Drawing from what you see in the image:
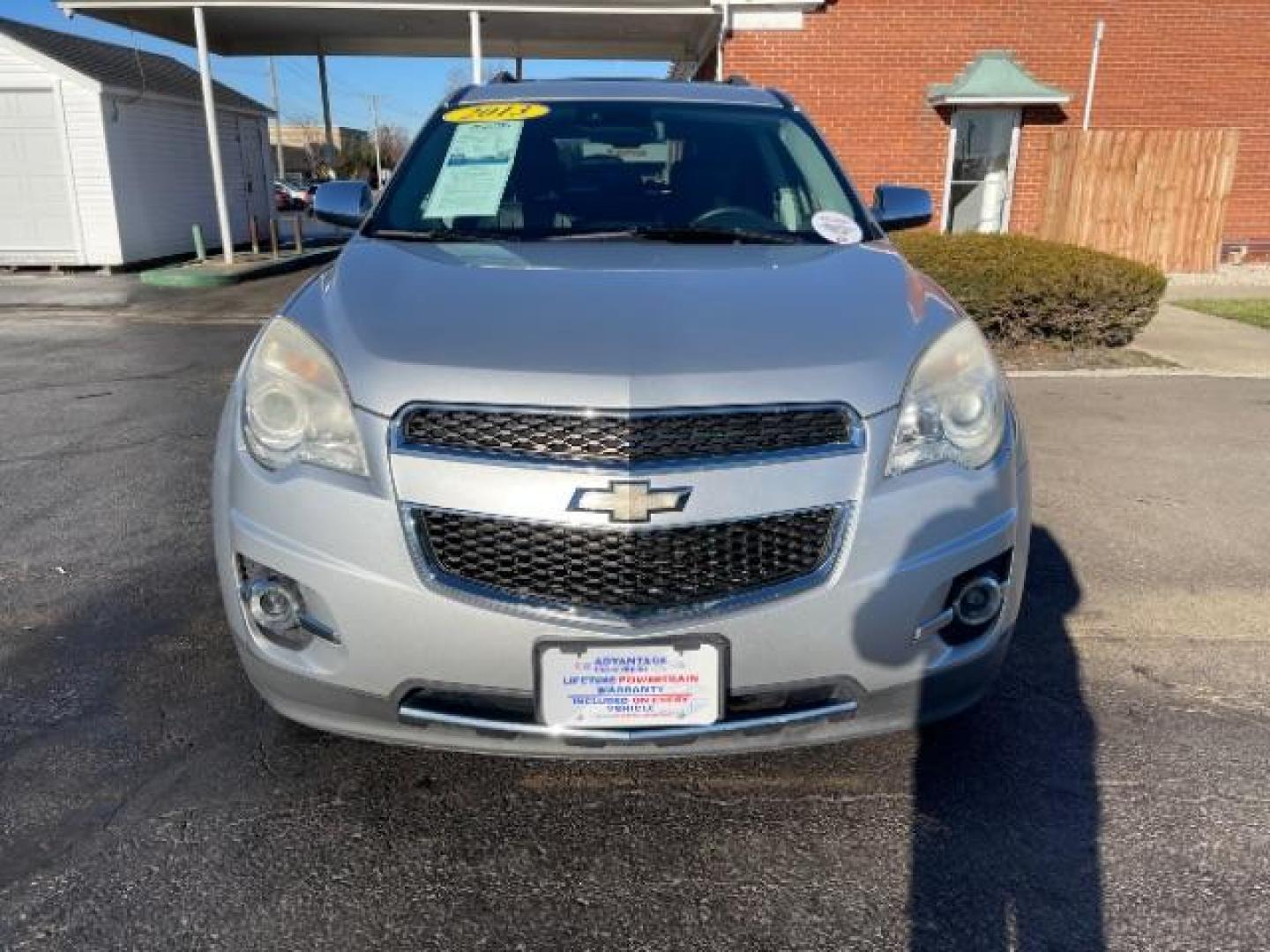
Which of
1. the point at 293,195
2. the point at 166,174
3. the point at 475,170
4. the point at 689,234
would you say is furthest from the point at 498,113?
the point at 293,195

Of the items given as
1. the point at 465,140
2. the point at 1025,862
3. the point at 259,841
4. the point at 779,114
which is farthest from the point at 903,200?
the point at 259,841

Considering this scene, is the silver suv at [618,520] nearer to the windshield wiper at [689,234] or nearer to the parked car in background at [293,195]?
the windshield wiper at [689,234]

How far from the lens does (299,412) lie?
2.13 m

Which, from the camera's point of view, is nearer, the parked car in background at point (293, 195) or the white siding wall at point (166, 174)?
the white siding wall at point (166, 174)

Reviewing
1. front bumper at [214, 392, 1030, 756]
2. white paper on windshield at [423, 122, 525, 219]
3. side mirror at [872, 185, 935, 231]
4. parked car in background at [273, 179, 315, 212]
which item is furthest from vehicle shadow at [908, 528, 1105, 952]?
parked car in background at [273, 179, 315, 212]

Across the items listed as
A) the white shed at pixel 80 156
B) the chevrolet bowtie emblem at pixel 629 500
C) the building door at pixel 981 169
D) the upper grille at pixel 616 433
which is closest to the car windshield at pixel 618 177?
the upper grille at pixel 616 433

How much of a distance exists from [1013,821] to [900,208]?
2.36m

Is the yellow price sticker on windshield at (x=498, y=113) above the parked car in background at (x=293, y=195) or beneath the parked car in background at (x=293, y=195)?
above

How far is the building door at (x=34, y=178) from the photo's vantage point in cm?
1521

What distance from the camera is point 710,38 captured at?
46.8ft

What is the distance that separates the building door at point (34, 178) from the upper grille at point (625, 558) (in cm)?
1670

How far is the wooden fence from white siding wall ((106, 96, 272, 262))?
47.5 feet

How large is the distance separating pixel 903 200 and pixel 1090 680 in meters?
1.93

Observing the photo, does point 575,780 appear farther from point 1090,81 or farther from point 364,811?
point 1090,81
